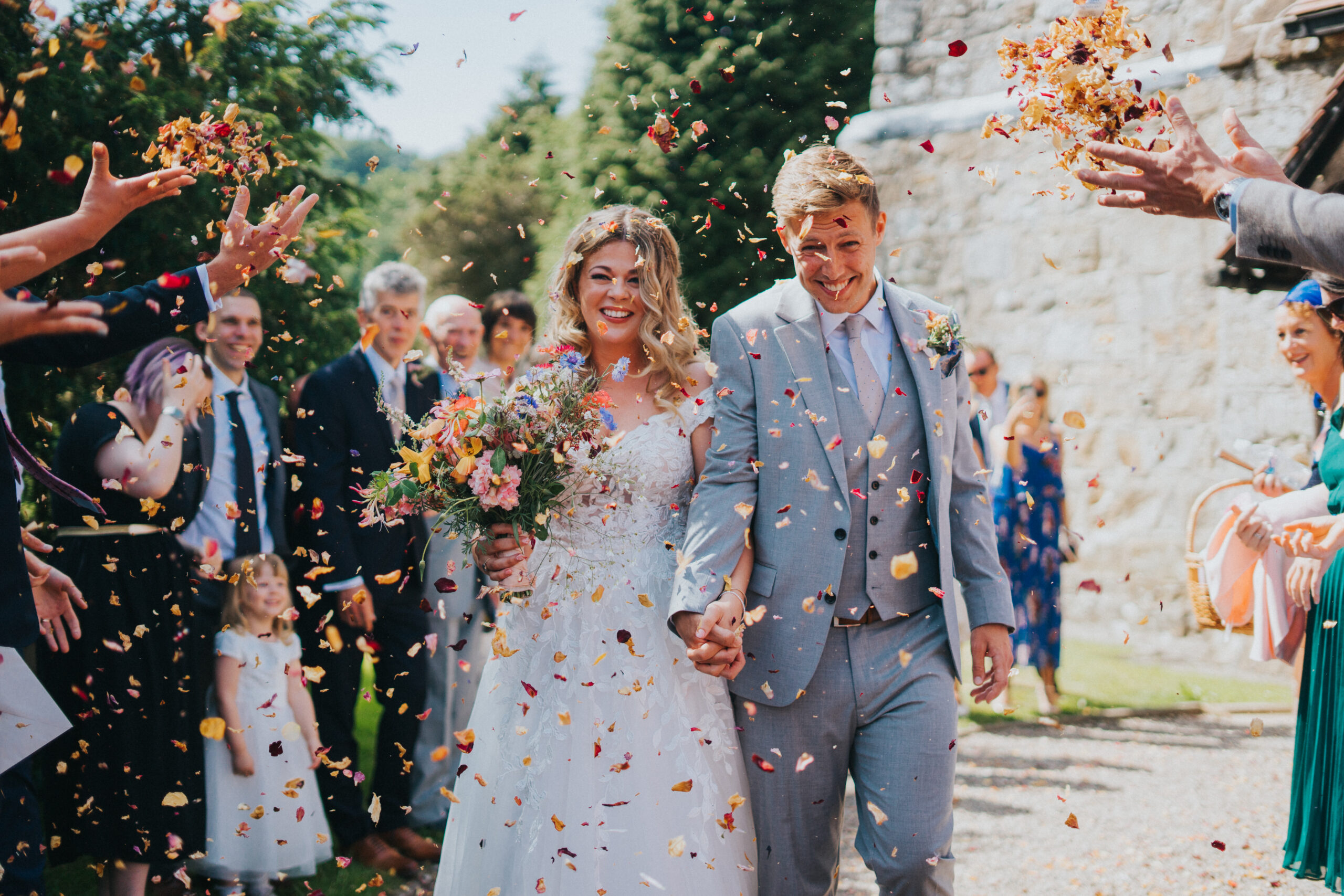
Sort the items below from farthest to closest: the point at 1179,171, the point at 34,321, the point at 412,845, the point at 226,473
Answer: the point at 412,845 → the point at 226,473 → the point at 1179,171 → the point at 34,321

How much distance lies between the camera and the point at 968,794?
5.70 metres

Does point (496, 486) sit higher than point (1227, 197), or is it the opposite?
point (1227, 197)

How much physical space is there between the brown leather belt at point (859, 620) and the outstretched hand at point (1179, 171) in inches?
51.1

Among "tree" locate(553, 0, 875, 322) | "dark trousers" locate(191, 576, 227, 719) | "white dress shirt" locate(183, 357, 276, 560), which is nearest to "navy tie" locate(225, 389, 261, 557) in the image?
"white dress shirt" locate(183, 357, 276, 560)

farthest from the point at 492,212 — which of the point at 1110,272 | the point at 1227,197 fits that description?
the point at 1227,197

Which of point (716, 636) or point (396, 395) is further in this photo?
point (396, 395)

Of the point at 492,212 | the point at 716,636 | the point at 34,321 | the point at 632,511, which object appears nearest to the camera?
the point at 34,321

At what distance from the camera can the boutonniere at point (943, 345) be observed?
128 inches

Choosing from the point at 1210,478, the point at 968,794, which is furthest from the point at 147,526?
the point at 1210,478

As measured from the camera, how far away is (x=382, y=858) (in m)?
4.70

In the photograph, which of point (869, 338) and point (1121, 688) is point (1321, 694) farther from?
point (1121, 688)

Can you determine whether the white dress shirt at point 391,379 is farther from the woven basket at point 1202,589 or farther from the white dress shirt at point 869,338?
the woven basket at point 1202,589

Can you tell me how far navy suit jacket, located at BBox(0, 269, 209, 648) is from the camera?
2.65 m

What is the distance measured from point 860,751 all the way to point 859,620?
1.26 ft
